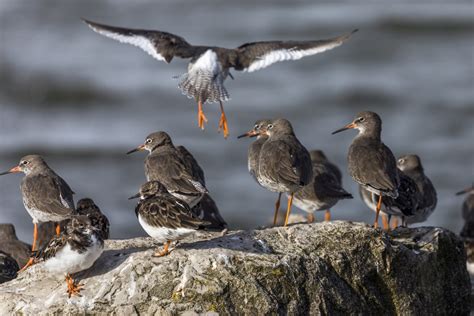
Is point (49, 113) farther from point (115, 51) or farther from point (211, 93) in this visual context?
point (211, 93)

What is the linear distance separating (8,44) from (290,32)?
984 centimetres

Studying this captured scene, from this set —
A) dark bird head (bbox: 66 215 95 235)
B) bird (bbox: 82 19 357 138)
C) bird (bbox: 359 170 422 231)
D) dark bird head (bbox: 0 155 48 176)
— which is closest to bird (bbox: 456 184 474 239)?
bird (bbox: 359 170 422 231)

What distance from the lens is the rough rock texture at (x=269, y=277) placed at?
8.38 m

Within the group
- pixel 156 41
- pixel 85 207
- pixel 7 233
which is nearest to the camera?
pixel 85 207

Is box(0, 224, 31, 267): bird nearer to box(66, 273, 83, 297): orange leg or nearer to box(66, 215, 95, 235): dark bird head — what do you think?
box(66, 215, 95, 235): dark bird head

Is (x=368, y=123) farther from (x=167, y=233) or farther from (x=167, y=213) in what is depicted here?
(x=167, y=233)

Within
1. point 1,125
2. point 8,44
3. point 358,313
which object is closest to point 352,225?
point 358,313

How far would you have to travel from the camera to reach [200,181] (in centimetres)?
1134

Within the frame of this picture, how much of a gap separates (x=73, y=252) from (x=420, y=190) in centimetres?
543

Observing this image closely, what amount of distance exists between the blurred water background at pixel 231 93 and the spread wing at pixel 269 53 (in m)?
5.45

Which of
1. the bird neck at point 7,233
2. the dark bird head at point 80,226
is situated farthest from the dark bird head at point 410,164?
the dark bird head at point 80,226

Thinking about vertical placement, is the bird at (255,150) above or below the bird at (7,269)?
above

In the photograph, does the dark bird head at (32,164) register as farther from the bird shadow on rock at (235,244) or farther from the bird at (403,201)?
the bird at (403,201)

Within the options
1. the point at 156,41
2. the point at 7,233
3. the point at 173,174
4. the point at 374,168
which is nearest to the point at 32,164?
the point at 7,233
